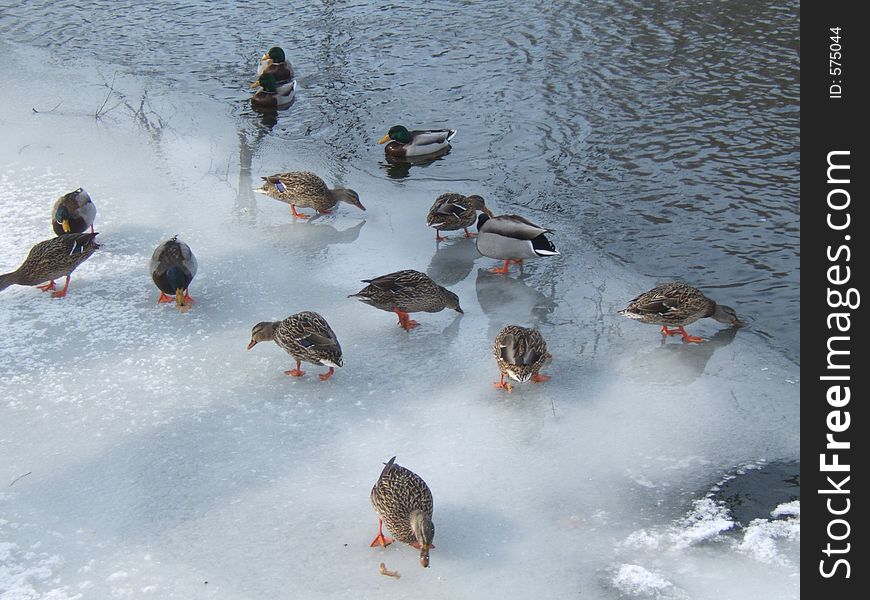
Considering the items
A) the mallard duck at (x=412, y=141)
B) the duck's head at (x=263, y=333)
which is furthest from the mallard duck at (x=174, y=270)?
the mallard duck at (x=412, y=141)

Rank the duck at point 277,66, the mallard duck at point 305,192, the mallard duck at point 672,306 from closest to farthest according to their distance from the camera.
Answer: the mallard duck at point 672,306
the mallard duck at point 305,192
the duck at point 277,66

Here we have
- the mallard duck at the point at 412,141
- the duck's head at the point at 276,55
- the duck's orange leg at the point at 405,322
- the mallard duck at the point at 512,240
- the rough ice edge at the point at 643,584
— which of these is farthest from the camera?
the duck's head at the point at 276,55

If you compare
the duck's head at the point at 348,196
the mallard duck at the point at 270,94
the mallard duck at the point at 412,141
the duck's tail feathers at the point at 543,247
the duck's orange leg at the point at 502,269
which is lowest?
the duck's orange leg at the point at 502,269

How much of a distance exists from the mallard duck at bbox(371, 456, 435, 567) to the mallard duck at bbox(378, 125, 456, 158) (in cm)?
523

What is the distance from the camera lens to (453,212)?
7750mm

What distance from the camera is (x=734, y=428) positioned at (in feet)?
18.0

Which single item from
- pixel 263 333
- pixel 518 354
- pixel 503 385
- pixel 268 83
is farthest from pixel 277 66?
pixel 518 354

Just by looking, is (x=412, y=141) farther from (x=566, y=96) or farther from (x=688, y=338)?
(x=688, y=338)

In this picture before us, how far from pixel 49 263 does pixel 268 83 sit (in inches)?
169

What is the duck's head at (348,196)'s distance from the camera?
8.32 meters

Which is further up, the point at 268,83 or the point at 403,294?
the point at 268,83

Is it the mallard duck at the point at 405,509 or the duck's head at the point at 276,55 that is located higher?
the duck's head at the point at 276,55

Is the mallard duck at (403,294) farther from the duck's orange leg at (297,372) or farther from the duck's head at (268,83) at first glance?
the duck's head at (268,83)

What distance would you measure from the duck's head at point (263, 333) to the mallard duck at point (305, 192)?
228cm
